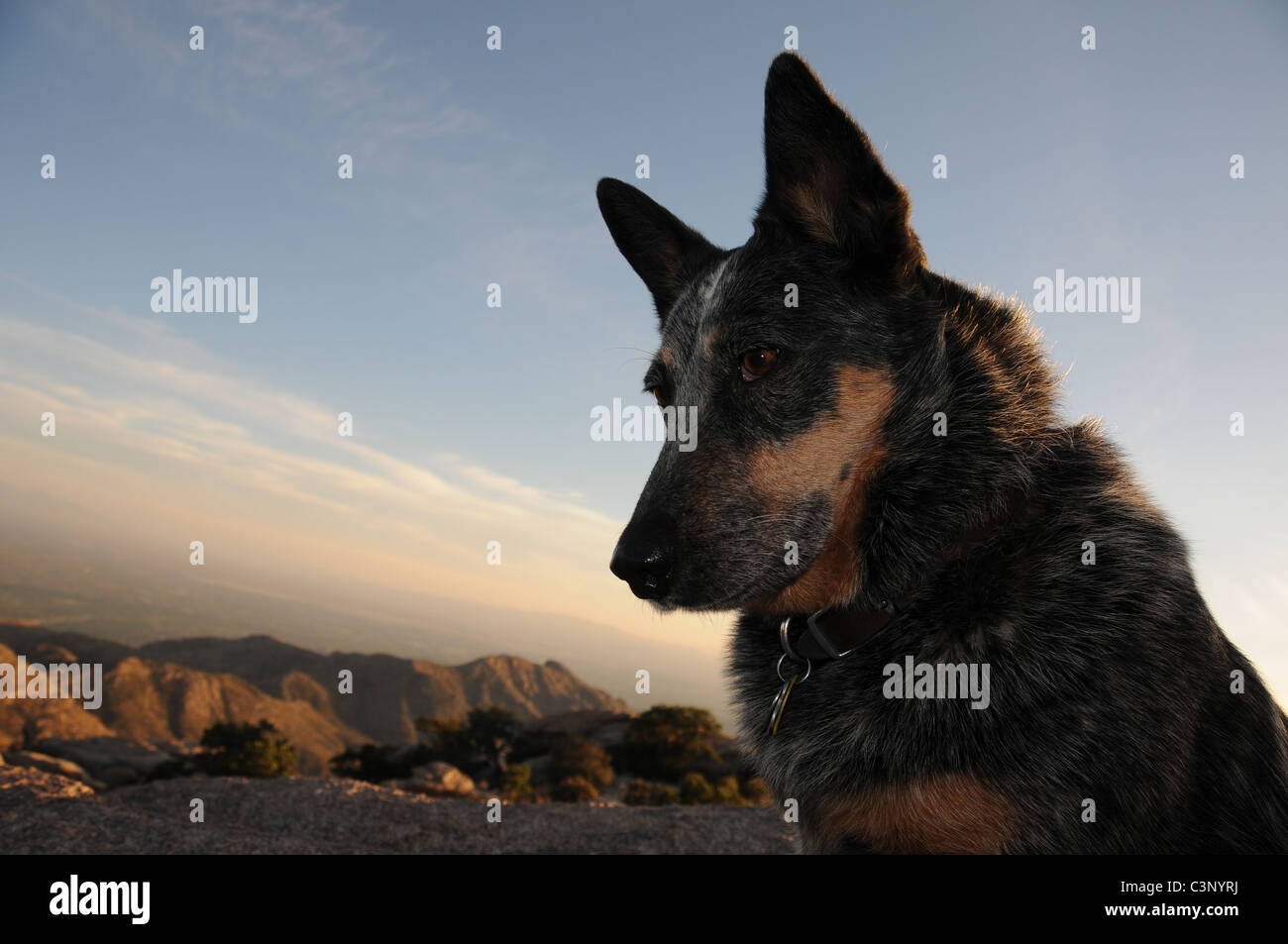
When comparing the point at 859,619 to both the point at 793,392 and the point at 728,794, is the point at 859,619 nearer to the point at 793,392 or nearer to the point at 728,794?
the point at 793,392

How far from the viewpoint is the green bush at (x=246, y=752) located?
1722cm

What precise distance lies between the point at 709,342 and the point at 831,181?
1.05 metres

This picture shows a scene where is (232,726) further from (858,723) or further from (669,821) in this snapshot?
(858,723)

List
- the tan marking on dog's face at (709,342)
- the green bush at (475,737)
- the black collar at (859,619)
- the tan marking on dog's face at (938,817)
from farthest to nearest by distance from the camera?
1. the green bush at (475,737)
2. the tan marking on dog's face at (709,342)
3. the black collar at (859,619)
4. the tan marking on dog's face at (938,817)

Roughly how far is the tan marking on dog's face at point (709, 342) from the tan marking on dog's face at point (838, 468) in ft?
2.11

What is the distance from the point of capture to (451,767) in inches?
790

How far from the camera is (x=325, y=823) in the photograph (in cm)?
1195

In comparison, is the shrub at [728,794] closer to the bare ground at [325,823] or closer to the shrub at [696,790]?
the shrub at [696,790]

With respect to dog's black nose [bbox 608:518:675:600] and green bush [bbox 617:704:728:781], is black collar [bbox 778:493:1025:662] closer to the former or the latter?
dog's black nose [bbox 608:518:675:600]

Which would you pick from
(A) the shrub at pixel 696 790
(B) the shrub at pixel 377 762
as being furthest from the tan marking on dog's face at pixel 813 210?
(B) the shrub at pixel 377 762

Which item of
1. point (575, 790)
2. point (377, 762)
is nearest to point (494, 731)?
point (377, 762)

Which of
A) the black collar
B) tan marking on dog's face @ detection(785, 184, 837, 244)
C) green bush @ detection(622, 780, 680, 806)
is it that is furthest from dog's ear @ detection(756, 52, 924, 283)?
green bush @ detection(622, 780, 680, 806)

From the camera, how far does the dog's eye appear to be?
12.2 feet
